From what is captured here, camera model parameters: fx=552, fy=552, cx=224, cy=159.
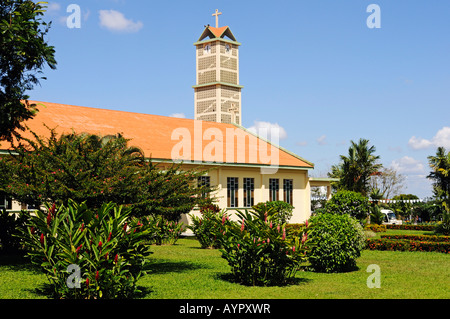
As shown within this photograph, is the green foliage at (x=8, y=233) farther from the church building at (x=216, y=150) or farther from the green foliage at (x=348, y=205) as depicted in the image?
the green foliage at (x=348, y=205)

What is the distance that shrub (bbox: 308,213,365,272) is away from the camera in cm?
1445

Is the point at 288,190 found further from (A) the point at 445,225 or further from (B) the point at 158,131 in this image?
(A) the point at 445,225

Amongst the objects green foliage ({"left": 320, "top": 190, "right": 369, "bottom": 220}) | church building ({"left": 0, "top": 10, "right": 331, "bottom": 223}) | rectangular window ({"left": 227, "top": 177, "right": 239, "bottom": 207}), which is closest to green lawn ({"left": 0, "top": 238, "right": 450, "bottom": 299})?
green foliage ({"left": 320, "top": 190, "right": 369, "bottom": 220})

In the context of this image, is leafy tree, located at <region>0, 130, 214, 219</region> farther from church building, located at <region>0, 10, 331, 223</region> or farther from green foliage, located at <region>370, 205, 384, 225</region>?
green foliage, located at <region>370, 205, 384, 225</region>

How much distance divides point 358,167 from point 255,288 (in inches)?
1383

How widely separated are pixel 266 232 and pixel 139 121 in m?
22.1

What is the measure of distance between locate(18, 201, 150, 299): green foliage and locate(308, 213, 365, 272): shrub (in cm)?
590

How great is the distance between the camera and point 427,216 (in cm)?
4459

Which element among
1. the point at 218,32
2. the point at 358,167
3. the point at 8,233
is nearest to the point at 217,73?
the point at 218,32

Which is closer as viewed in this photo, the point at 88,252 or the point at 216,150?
the point at 88,252

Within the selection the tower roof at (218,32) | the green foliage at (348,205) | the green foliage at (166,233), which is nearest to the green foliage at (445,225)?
the green foliage at (348,205)

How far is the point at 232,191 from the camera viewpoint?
1228 inches
